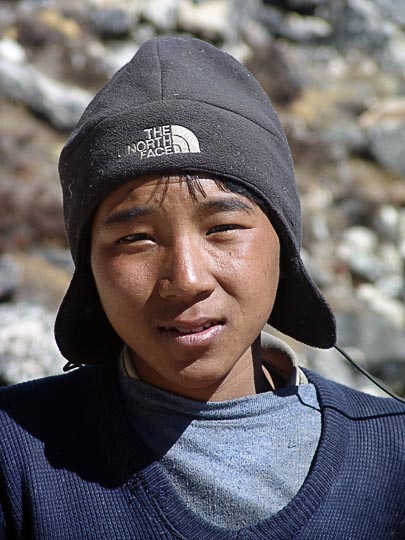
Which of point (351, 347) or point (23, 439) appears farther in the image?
point (351, 347)

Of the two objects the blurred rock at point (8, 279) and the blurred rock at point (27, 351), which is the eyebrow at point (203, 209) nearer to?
the blurred rock at point (27, 351)

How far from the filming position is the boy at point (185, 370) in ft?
5.28

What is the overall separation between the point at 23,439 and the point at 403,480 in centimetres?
78

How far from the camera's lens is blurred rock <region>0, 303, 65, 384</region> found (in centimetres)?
459

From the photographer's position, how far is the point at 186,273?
1550 mm

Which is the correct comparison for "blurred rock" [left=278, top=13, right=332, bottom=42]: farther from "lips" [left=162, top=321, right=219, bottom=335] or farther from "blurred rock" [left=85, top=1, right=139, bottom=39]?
"lips" [left=162, top=321, right=219, bottom=335]

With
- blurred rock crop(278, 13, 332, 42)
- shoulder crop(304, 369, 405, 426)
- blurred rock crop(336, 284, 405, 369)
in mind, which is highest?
shoulder crop(304, 369, 405, 426)

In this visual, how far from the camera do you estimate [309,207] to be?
50.0 feet

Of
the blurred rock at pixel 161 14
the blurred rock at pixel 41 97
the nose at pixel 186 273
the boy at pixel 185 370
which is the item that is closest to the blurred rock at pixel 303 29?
the blurred rock at pixel 161 14

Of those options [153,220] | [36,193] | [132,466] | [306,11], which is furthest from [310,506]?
[306,11]

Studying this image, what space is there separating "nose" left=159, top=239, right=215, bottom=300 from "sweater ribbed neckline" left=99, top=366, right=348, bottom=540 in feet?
1.10

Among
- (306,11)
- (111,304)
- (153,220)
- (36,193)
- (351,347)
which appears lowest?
(306,11)

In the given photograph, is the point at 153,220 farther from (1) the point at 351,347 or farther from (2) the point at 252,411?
(1) the point at 351,347

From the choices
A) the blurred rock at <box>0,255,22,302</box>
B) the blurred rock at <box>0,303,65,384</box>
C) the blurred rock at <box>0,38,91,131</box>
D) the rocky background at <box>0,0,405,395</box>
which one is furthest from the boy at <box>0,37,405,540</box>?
the blurred rock at <box>0,38,91,131</box>
